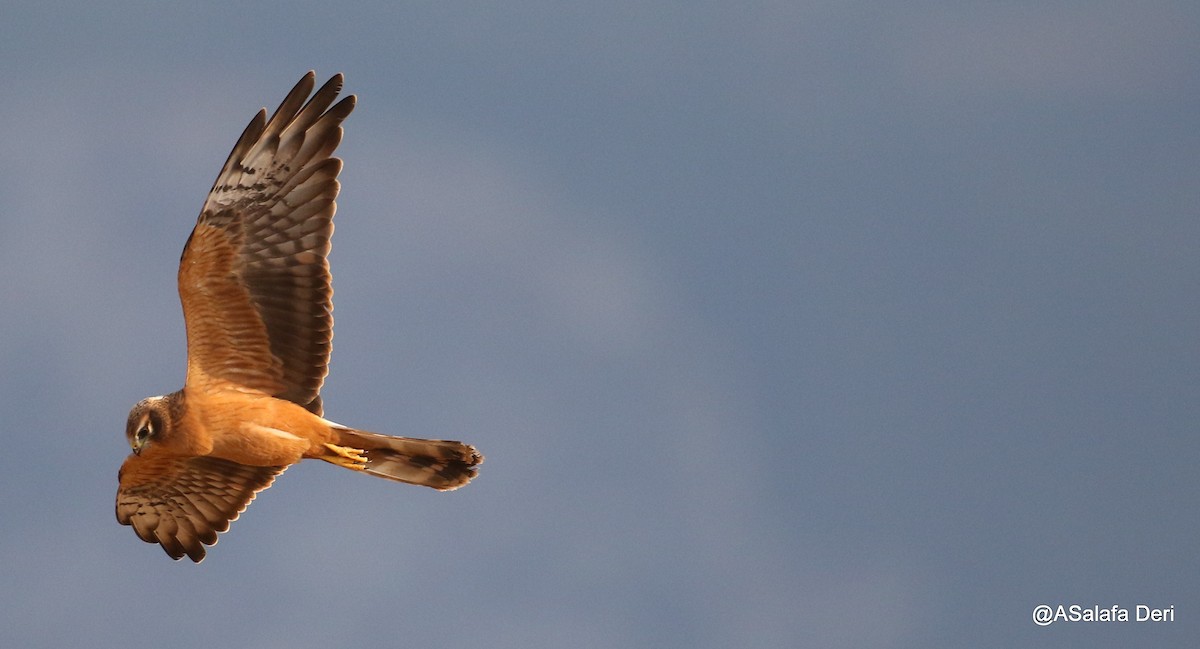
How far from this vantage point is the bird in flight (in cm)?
1412

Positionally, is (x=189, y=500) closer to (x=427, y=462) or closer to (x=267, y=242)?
(x=427, y=462)

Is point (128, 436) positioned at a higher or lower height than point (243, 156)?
lower

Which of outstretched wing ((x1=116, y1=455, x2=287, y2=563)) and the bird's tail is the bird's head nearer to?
outstretched wing ((x1=116, y1=455, x2=287, y2=563))

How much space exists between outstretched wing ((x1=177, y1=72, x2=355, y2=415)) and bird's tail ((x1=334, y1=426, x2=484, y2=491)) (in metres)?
1.29

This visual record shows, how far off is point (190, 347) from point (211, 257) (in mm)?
855

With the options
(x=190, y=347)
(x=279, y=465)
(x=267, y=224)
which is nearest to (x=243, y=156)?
(x=267, y=224)

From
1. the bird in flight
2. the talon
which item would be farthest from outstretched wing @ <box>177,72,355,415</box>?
the talon

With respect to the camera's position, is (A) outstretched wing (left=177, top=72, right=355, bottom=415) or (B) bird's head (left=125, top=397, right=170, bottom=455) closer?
(B) bird's head (left=125, top=397, right=170, bottom=455)

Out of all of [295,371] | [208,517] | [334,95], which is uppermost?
[334,95]

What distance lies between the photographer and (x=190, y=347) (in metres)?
14.4

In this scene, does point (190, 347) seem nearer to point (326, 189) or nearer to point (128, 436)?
point (128, 436)

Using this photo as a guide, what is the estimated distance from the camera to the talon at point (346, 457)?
14.4 m

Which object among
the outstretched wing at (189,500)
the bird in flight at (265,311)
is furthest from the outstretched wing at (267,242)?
the outstretched wing at (189,500)

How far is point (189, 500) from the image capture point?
15758 mm
